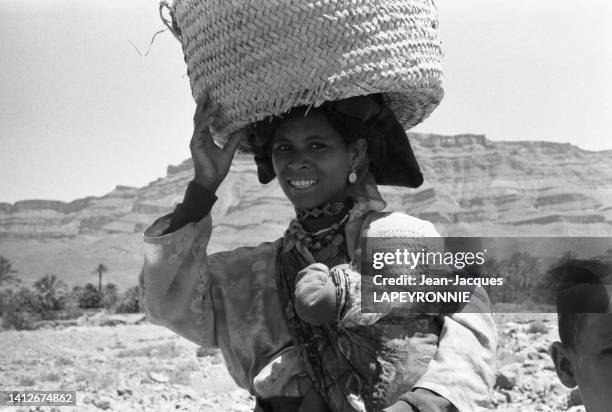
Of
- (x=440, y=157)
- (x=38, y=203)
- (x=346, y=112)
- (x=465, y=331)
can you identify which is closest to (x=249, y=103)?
(x=346, y=112)

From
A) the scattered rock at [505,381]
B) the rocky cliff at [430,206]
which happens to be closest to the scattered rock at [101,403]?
the scattered rock at [505,381]

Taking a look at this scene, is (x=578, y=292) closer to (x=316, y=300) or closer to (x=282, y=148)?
(x=316, y=300)

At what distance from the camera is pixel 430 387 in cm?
196

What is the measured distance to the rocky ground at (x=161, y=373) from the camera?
7.31 m

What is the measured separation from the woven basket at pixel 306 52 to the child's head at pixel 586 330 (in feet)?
2.54

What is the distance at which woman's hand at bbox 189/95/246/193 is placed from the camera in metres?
2.33

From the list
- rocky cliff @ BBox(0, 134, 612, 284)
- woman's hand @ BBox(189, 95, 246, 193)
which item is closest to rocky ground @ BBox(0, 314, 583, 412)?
woman's hand @ BBox(189, 95, 246, 193)

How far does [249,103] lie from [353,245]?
1.75ft

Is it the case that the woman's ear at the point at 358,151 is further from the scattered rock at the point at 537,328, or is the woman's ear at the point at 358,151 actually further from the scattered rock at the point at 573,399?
the scattered rock at the point at 537,328

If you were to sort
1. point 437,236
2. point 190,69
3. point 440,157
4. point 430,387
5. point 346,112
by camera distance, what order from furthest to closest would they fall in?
point 440,157
point 190,69
point 346,112
point 437,236
point 430,387

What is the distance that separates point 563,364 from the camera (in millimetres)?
1857

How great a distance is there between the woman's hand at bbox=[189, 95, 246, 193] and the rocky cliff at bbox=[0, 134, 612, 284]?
8536 centimetres

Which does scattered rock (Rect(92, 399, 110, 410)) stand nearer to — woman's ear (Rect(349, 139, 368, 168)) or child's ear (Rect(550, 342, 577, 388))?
woman's ear (Rect(349, 139, 368, 168))

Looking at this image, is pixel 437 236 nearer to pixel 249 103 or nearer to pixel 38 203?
pixel 249 103
